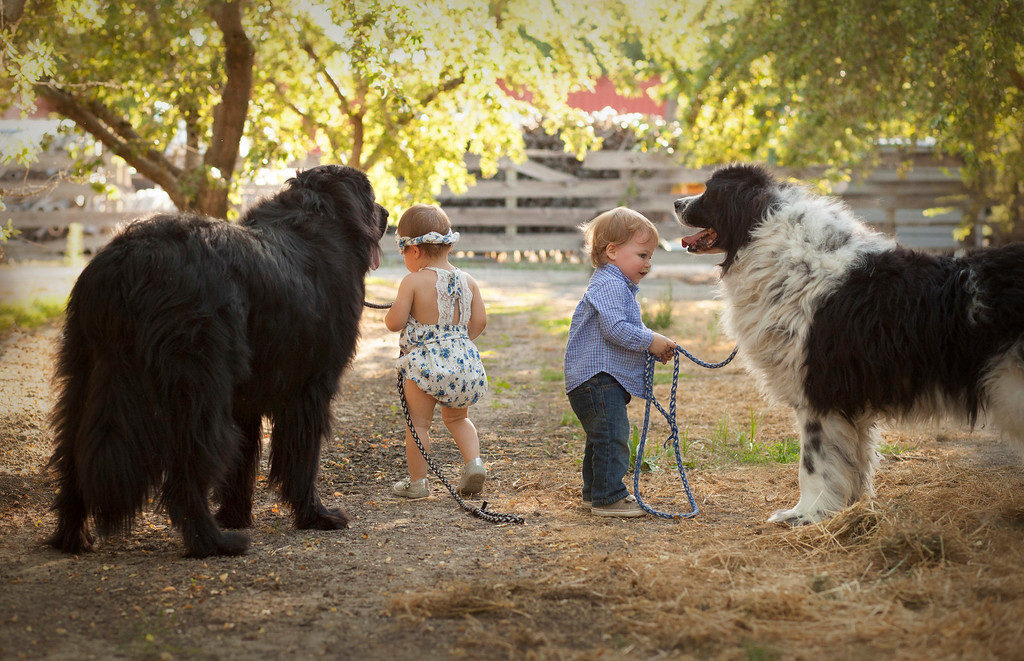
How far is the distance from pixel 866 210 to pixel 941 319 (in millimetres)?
14435

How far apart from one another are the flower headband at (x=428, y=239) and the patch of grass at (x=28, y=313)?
14.9 ft

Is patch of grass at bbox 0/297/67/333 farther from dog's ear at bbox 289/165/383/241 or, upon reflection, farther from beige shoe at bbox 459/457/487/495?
beige shoe at bbox 459/457/487/495

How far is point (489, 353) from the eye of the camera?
26.5ft

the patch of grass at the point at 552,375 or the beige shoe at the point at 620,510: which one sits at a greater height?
the patch of grass at the point at 552,375

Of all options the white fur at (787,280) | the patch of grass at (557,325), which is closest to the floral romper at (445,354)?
the white fur at (787,280)

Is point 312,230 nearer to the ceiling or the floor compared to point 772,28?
nearer to the floor

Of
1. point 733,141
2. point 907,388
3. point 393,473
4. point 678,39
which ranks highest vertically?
point 678,39

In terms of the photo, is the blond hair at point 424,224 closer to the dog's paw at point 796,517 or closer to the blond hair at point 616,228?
the blond hair at point 616,228

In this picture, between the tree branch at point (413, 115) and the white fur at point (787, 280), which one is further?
the tree branch at point (413, 115)

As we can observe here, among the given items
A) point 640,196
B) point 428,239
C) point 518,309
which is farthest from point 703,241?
point 640,196

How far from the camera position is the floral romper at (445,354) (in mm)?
4012

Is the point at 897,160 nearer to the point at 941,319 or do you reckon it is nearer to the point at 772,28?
the point at 772,28

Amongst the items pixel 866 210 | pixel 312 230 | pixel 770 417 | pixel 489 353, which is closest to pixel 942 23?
pixel 770 417

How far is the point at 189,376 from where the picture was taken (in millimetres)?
2971
